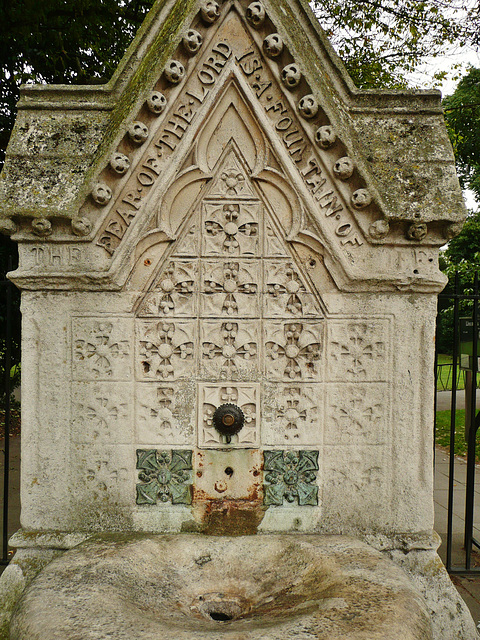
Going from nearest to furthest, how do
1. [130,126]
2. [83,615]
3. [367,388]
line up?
[83,615], [130,126], [367,388]

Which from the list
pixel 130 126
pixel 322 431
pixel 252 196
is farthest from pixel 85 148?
pixel 322 431

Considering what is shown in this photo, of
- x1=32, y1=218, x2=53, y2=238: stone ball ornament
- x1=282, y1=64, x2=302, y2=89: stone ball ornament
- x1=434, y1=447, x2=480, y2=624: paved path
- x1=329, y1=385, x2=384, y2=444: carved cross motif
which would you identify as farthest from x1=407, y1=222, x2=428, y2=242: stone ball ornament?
x1=434, y1=447, x2=480, y2=624: paved path

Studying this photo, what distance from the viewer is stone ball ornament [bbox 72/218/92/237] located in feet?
8.05

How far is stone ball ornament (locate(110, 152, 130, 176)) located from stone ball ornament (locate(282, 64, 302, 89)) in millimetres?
889

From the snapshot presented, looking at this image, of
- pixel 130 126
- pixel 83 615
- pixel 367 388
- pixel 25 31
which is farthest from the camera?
pixel 25 31

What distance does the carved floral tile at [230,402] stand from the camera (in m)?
2.60

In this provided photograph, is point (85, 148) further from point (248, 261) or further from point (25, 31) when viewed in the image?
point (25, 31)

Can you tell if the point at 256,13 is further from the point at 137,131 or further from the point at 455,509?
the point at 455,509

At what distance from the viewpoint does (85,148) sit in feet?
8.36

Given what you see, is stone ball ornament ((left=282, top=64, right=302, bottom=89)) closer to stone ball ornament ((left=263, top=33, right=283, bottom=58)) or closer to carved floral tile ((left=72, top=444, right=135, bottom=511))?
stone ball ornament ((left=263, top=33, right=283, bottom=58))

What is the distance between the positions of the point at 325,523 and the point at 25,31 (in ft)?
18.9

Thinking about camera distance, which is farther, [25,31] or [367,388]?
[25,31]

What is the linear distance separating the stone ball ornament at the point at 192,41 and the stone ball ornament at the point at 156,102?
0.26 metres

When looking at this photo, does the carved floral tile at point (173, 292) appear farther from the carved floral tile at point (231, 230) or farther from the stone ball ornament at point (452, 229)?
the stone ball ornament at point (452, 229)
